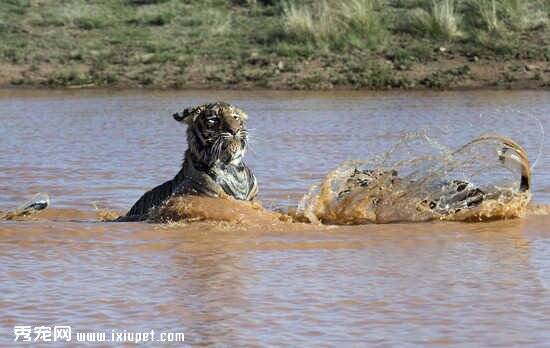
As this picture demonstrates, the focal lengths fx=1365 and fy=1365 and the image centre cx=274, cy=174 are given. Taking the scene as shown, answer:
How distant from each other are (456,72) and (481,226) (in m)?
14.1

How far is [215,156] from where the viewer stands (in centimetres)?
959

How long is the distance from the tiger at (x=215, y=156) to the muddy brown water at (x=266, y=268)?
29cm

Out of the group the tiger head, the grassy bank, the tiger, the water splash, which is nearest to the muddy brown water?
the water splash

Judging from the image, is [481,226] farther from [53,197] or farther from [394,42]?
[394,42]

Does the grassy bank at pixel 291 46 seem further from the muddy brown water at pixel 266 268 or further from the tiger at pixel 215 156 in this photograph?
the tiger at pixel 215 156

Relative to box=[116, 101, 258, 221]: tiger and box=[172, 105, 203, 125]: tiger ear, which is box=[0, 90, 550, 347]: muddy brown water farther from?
box=[172, 105, 203, 125]: tiger ear

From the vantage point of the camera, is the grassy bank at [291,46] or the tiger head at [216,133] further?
the grassy bank at [291,46]

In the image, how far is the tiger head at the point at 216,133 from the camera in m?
9.57

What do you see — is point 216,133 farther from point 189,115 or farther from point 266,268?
point 266,268

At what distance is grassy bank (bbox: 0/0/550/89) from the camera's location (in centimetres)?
2342

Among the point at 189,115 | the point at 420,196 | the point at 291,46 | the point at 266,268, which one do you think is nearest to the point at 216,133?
the point at 189,115

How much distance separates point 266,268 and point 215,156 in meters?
1.81

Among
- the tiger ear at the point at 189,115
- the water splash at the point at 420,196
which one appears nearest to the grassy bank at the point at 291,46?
the water splash at the point at 420,196

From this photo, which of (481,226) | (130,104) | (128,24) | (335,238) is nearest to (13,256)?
(335,238)
